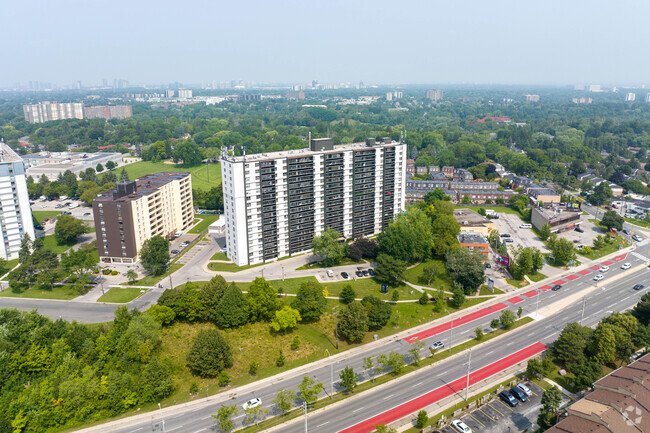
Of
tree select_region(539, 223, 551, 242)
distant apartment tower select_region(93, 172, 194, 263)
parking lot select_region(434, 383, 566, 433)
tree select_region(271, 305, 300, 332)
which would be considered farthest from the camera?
tree select_region(539, 223, 551, 242)

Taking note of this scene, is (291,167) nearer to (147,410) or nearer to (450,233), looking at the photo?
(450,233)

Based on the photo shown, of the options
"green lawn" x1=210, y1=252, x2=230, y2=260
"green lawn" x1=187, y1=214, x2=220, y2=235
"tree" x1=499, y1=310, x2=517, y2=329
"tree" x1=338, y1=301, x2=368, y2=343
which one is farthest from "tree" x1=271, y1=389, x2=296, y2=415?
"green lawn" x1=187, y1=214, x2=220, y2=235

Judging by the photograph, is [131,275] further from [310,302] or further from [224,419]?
[224,419]

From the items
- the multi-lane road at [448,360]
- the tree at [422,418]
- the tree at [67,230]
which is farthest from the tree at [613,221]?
the tree at [67,230]

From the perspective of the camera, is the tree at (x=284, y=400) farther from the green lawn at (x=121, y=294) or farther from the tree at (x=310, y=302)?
the green lawn at (x=121, y=294)

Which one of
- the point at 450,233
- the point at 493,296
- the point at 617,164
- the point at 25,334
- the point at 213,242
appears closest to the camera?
the point at 25,334

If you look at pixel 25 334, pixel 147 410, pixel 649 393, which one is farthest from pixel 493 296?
pixel 25 334

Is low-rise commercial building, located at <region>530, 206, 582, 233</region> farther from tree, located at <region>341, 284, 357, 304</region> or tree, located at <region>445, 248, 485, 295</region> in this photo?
tree, located at <region>341, 284, 357, 304</region>
